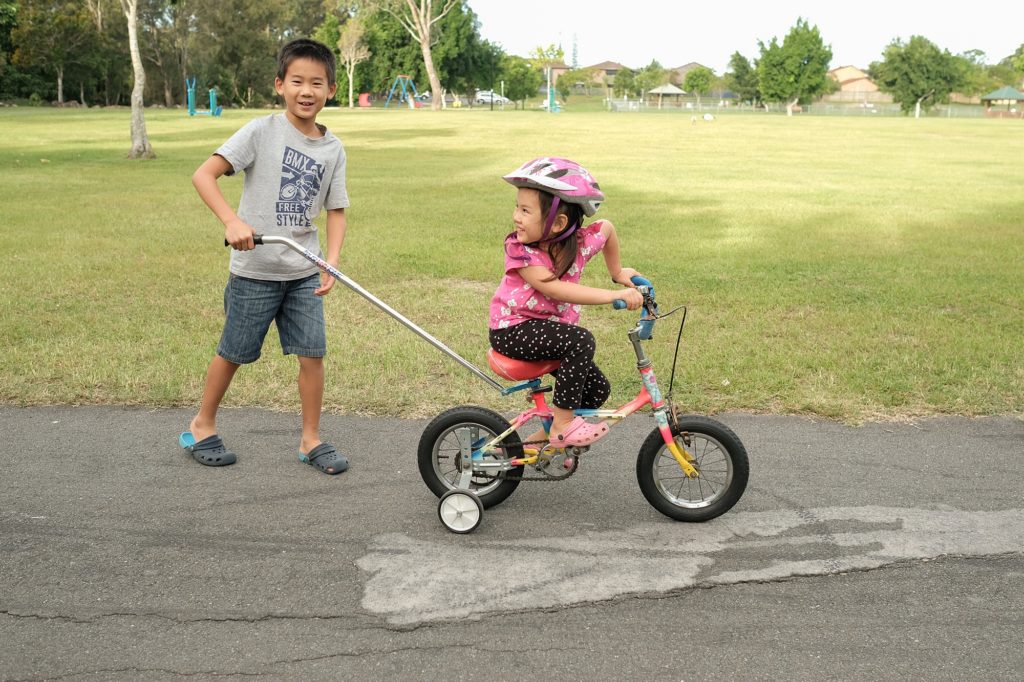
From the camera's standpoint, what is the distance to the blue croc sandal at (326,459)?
4.59 m

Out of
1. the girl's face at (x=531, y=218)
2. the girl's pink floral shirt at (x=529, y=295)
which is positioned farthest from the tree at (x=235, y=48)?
the girl's face at (x=531, y=218)

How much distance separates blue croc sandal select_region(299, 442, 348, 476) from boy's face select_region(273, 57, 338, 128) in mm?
1573

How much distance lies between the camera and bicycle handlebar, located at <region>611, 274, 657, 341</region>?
3662 mm

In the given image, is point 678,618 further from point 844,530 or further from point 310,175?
point 310,175

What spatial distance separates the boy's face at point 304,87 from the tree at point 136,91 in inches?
744

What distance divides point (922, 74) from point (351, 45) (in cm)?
5071

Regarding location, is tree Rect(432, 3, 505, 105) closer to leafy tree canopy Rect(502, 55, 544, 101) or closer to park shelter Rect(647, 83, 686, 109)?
leafy tree canopy Rect(502, 55, 544, 101)

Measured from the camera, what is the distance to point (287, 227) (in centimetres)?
445

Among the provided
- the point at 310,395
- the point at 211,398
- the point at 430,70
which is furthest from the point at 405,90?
the point at 310,395

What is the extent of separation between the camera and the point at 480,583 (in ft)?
11.6

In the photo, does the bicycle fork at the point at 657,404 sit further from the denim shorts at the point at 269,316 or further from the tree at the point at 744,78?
the tree at the point at 744,78

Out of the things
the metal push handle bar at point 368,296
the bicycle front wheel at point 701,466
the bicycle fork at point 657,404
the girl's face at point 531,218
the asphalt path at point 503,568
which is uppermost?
the girl's face at point 531,218

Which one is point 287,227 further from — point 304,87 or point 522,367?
point 522,367

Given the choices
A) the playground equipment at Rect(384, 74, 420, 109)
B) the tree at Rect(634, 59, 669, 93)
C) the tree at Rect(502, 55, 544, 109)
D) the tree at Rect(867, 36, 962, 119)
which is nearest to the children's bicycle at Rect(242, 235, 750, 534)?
the playground equipment at Rect(384, 74, 420, 109)
